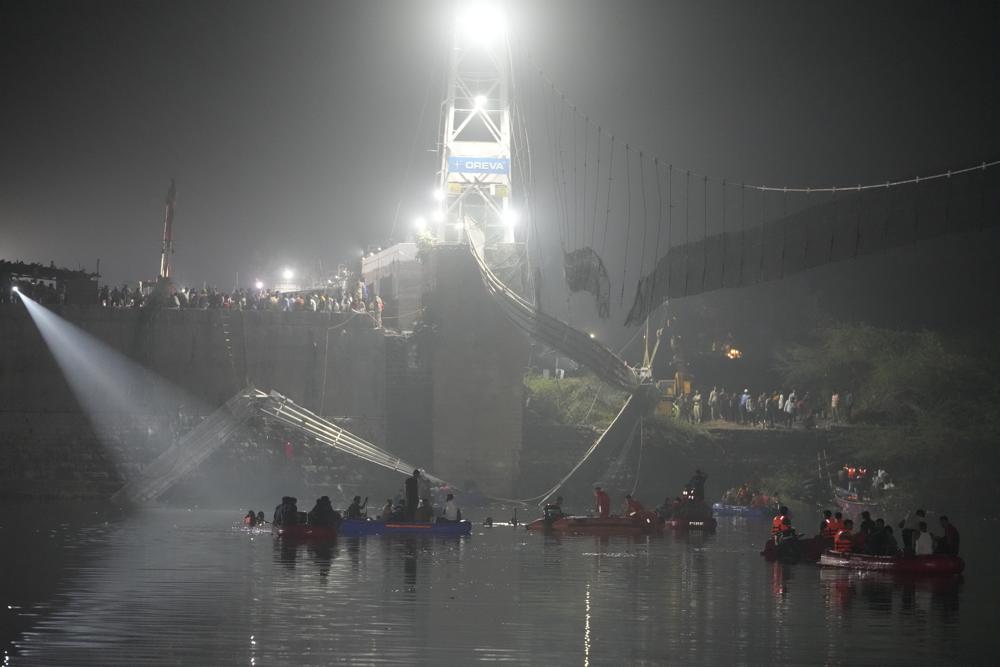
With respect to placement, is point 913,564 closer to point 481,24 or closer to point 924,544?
point 924,544

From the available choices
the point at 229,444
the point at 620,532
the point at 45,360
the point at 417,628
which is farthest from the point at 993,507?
the point at 417,628

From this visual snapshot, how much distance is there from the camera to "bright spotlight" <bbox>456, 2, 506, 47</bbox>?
49719 mm

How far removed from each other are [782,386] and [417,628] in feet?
136

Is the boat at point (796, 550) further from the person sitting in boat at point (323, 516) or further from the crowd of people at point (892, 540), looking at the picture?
the person sitting in boat at point (323, 516)

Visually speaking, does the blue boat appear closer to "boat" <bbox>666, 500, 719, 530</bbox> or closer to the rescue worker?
the rescue worker

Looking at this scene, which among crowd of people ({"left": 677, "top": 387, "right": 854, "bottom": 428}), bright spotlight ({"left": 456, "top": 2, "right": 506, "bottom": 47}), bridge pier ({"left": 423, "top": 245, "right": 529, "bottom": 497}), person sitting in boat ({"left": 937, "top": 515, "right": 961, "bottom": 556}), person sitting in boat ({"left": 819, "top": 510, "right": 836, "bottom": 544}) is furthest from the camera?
bright spotlight ({"left": 456, "top": 2, "right": 506, "bottom": 47})

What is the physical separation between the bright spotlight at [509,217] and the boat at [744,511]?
14339 millimetres

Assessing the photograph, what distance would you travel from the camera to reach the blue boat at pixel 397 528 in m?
30.8

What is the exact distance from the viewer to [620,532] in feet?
109

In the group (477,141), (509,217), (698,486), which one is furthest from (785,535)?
(477,141)

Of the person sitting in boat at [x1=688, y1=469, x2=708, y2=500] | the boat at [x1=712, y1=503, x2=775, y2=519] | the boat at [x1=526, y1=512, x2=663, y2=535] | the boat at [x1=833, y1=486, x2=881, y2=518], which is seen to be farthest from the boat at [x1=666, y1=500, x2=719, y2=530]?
the boat at [x1=833, y1=486, x2=881, y2=518]

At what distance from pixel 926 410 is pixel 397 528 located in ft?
74.8

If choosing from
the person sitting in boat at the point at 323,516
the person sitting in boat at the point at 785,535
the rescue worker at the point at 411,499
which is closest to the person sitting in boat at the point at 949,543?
the person sitting in boat at the point at 785,535

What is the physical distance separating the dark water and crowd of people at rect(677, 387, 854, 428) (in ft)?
60.1
